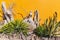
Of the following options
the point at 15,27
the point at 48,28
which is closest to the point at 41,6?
the point at 48,28

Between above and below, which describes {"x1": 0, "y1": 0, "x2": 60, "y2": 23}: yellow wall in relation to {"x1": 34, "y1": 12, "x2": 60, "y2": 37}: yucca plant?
above

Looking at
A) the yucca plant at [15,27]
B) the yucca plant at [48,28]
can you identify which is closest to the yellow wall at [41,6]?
the yucca plant at [48,28]

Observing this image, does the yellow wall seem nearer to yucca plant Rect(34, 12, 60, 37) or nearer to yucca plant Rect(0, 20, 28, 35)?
yucca plant Rect(34, 12, 60, 37)

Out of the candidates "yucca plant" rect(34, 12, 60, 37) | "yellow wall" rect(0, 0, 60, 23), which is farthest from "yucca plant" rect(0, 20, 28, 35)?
"yellow wall" rect(0, 0, 60, 23)

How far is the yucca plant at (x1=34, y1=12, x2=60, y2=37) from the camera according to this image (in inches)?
219

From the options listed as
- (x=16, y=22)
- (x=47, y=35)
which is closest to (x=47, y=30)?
(x=47, y=35)

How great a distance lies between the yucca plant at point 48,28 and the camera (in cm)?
555

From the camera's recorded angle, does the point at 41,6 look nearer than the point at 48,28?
No

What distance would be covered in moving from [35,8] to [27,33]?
0.64 meters

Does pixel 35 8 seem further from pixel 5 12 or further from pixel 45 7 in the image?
pixel 5 12

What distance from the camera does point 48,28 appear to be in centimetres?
557

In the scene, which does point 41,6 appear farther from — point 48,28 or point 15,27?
point 15,27

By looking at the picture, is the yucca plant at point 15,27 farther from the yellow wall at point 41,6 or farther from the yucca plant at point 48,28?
the yellow wall at point 41,6

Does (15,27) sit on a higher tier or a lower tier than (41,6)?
lower
